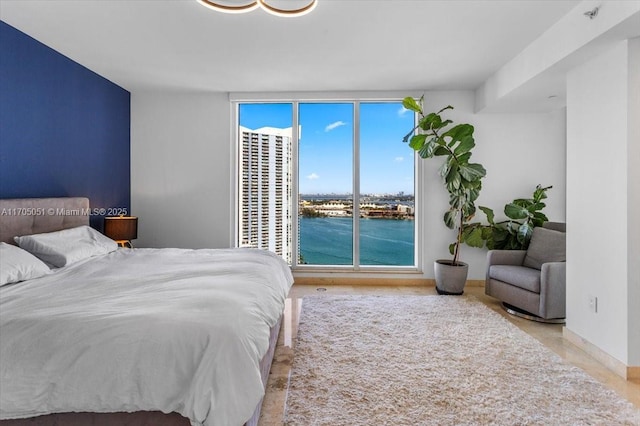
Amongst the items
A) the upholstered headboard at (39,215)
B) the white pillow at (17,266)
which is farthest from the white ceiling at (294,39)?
the white pillow at (17,266)

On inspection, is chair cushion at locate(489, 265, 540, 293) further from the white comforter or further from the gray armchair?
the white comforter

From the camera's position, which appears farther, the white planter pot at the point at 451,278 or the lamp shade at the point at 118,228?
the white planter pot at the point at 451,278

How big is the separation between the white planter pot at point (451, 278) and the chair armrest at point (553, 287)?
0.98 metres

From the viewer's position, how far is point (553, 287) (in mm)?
3184

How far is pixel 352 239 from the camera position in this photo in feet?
15.8

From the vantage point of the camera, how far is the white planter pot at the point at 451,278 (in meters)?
4.11

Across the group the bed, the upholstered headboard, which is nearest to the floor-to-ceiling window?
the upholstered headboard

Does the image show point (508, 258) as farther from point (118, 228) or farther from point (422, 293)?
point (118, 228)

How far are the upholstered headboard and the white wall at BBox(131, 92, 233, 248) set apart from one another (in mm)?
1167

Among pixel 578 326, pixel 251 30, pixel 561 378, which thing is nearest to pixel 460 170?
pixel 578 326

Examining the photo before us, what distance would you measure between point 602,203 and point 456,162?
176 centimetres

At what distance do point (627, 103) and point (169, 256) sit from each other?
3689 mm

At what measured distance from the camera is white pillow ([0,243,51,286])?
2078 mm

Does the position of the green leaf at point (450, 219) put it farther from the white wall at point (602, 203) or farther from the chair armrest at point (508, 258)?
the white wall at point (602, 203)
